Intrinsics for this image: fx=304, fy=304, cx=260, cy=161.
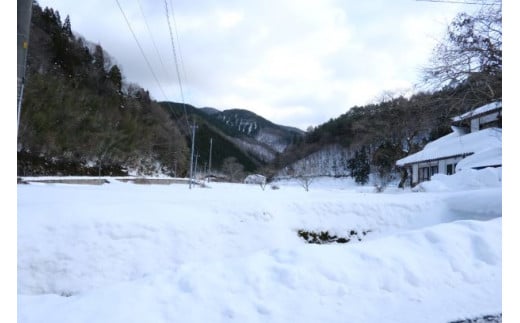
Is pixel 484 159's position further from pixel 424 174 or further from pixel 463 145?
pixel 424 174

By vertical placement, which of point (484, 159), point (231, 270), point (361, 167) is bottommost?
point (231, 270)

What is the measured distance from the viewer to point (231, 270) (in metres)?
3.55

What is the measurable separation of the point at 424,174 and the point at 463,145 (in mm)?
5516

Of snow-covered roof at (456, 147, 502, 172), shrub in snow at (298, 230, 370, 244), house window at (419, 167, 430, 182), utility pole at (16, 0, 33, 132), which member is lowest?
shrub in snow at (298, 230, 370, 244)

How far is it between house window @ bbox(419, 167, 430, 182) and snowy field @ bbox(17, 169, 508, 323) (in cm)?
2288

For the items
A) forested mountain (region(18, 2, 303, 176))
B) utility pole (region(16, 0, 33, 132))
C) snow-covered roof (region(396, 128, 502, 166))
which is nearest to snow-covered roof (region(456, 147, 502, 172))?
snow-covered roof (region(396, 128, 502, 166))

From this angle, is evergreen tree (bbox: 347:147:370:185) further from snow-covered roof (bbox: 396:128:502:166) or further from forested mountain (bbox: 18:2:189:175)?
forested mountain (bbox: 18:2:189:175)

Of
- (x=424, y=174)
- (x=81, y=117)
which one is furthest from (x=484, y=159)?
(x=81, y=117)

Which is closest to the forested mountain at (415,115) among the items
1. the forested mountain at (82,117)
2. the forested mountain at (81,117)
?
the forested mountain at (82,117)

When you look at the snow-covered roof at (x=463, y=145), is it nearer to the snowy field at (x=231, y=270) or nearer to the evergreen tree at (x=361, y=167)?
the snowy field at (x=231, y=270)

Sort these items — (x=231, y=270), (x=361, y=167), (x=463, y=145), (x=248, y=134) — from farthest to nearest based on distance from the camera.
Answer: (x=248, y=134), (x=361, y=167), (x=463, y=145), (x=231, y=270)

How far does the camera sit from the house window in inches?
1012
